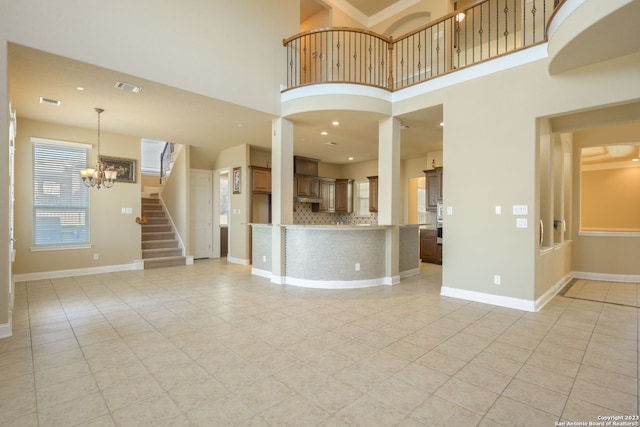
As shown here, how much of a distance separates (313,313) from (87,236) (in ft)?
17.4

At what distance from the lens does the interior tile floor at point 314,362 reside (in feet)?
6.19

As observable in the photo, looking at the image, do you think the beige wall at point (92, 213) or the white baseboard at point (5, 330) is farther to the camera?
the beige wall at point (92, 213)

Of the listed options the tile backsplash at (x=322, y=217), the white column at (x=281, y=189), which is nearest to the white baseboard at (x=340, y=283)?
the white column at (x=281, y=189)

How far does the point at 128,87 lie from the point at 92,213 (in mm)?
3420

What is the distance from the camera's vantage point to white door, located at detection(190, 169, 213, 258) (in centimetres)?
829

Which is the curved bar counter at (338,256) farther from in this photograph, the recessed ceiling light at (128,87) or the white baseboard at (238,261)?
the recessed ceiling light at (128,87)

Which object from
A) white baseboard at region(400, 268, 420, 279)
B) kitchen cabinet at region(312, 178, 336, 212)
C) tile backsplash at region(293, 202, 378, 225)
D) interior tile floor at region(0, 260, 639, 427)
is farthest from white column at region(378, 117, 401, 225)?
tile backsplash at region(293, 202, 378, 225)

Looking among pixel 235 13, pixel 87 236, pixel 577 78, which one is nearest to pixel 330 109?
pixel 235 13

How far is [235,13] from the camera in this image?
4.79 metres

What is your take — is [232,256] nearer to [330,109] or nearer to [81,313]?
[81,313]

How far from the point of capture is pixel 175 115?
209 inches

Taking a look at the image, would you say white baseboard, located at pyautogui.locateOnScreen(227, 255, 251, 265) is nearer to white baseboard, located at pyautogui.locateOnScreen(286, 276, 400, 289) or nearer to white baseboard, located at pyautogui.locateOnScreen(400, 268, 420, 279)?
white baseboard, located at pyautogui.locateOnScreen(286, 276, 400, 289)

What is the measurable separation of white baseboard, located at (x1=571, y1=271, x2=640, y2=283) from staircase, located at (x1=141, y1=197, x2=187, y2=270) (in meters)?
8.39

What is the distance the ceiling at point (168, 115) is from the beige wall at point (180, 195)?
0.45 meters
